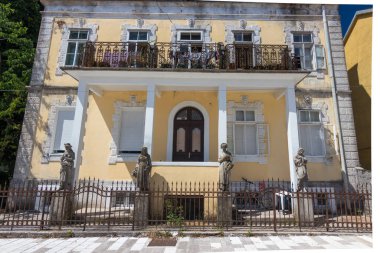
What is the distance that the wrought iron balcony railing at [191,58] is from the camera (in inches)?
418

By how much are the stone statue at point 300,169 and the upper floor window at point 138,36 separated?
26.9 ft

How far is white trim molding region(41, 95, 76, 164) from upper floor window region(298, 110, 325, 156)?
9.55m

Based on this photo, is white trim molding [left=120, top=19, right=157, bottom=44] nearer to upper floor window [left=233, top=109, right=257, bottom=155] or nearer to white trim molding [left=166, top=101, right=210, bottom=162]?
white trim molding [left=166, top=101, right=210, bottom=162]

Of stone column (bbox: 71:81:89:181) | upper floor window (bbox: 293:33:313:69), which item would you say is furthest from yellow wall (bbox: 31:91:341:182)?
upper floor window (bbox: 293:33:313:69)

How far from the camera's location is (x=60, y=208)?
8070 mm

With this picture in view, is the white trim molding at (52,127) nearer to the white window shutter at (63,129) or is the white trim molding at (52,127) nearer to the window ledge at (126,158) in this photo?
the white window shutter at (63,129)

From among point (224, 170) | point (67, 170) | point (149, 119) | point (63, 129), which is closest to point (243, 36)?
point (149, 119)

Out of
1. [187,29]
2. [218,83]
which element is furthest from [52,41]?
[218,83]

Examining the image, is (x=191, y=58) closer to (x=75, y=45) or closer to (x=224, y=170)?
(x=224, y=170)

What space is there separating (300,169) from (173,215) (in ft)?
13.4

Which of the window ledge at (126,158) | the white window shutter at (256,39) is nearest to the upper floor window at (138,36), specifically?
the white window shutter at (256,39)

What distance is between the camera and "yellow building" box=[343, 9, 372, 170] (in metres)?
13.4

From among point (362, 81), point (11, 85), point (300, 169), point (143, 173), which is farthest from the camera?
point (362, 81)

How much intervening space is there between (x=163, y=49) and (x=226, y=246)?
27.5 ft
